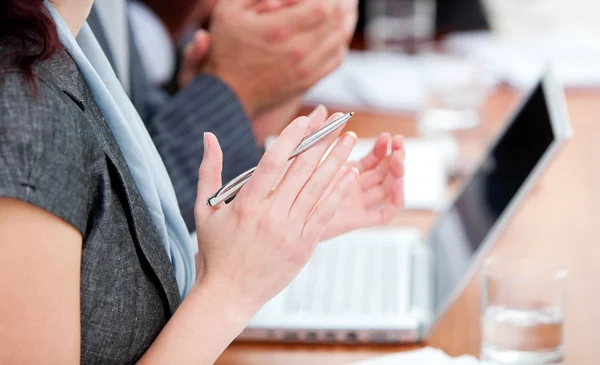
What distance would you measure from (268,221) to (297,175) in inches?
1.6

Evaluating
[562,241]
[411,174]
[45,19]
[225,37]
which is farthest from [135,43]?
[45,19]

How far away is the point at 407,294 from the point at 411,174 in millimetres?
379

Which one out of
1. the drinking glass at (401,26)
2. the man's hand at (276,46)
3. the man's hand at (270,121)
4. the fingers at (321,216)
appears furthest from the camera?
the drinking glass at (401,26)

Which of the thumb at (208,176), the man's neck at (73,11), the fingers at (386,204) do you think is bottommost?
the fingers at (386,204)

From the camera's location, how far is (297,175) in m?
0.67

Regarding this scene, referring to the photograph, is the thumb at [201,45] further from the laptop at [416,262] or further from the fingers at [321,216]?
the fingers at [321,216]

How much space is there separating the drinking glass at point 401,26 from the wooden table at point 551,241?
0.95ft

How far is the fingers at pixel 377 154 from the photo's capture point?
2.85 feet

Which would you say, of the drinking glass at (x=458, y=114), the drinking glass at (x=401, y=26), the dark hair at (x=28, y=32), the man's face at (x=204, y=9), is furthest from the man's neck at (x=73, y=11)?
the drinking glass at (x=401, y=26)

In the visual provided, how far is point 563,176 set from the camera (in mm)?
1348

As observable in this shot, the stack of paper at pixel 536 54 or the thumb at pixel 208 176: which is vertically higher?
the thumb at pixel 208 176

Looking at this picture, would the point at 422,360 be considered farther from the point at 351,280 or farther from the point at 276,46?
the point at 276,46

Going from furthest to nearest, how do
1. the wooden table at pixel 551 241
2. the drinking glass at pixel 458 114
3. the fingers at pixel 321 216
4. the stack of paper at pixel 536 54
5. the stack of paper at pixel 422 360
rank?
the stack of paper at pixel 536 54 < the drinking glass at pixel 458 114 < the wooden table at pixel 551 241 < the stack of paper at pixel 422 360 < the fingers at pixel 321 216

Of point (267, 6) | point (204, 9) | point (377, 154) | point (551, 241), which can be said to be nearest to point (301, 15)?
point (267, 6)
